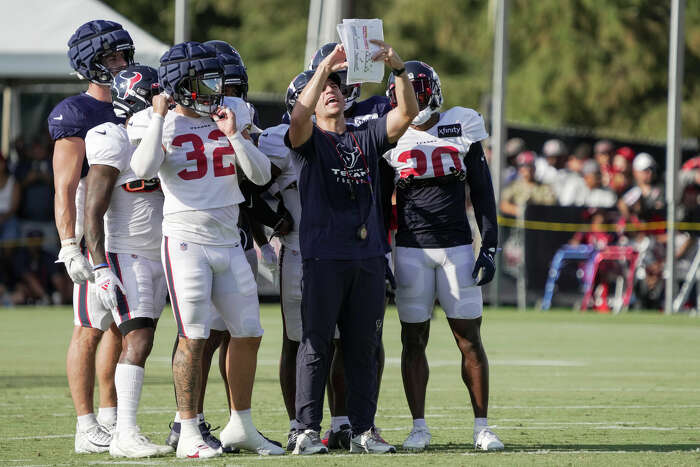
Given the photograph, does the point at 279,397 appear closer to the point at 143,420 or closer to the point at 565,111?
the point at 143,420

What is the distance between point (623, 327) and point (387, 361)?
16.4 ft

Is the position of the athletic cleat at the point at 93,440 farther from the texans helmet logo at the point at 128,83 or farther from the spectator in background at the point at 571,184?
the spectator in background at the point at 571,184

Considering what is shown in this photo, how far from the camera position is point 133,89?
293 inches

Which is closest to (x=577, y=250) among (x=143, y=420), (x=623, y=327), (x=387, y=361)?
(x=623, y=327)

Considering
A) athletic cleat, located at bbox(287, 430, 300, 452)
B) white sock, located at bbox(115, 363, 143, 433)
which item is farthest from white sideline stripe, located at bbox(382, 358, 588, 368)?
white sock, located at bbox(115, 363, 143, 433)

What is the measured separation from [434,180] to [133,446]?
7.23 ft

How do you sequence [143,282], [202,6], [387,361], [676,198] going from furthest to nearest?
[202,6], [676,198], [387,361], [143,282]

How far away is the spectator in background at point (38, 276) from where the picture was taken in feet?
62.1

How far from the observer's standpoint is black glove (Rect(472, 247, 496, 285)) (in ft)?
24.7

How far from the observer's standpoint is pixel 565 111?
3453cm

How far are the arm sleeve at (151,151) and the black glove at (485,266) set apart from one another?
1.87 meters

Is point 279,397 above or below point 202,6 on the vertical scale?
below

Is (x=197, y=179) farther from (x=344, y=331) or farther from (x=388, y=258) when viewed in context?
(x=388, y=258)

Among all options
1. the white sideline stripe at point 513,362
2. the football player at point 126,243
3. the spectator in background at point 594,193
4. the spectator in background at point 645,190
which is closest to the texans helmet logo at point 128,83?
the football player at point 126,243
